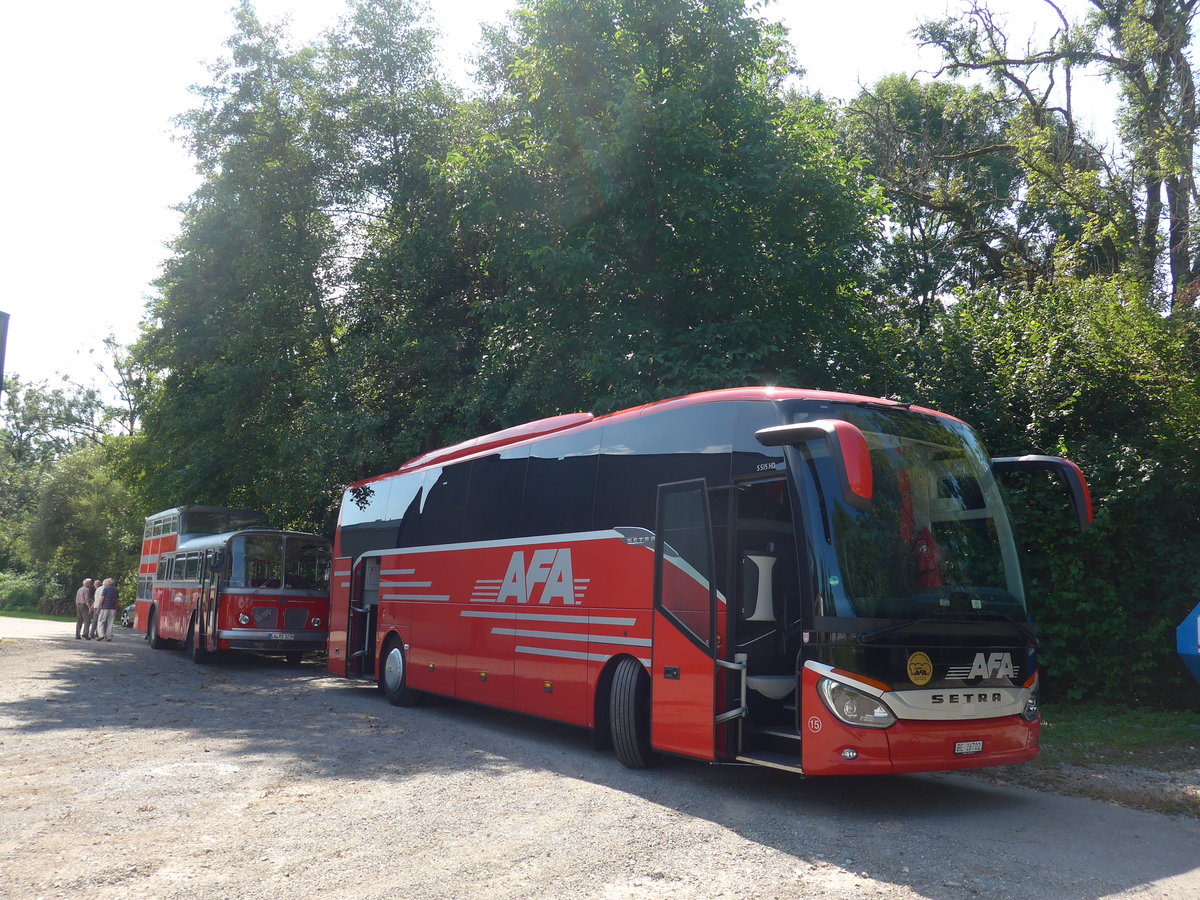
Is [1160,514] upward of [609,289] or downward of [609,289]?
downward

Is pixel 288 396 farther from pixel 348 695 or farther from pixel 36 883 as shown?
pixel 36 883

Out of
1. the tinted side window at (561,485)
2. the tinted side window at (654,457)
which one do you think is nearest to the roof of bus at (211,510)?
the tinted side window at (561,485)

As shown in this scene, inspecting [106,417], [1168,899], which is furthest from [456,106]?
[106,417]

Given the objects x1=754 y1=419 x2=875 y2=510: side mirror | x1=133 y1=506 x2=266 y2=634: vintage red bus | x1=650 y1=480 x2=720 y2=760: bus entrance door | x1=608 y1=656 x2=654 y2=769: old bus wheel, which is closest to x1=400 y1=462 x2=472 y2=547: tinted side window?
x1=608 y1=656 x2=654 y2=769: old bus wheel

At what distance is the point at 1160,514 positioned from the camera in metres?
12.4

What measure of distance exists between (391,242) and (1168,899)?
20243 millimetres

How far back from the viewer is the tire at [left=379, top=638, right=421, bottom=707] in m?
15.2

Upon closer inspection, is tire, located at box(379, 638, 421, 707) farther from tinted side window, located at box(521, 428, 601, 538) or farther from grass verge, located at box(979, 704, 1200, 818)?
grass verge, located at box(979, 704, 1200, 818)

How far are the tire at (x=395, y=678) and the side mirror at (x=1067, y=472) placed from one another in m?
9.38

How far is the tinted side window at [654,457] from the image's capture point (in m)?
8.92

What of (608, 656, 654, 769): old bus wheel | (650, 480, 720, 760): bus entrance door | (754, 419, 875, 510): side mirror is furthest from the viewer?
(608, 656, 654, 769): old bus wheel

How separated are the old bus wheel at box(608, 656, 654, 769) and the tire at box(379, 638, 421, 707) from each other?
246 inches

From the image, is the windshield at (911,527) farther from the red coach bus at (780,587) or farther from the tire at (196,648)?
the tire at (196,648)

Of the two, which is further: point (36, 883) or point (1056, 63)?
point (1056, 63)
